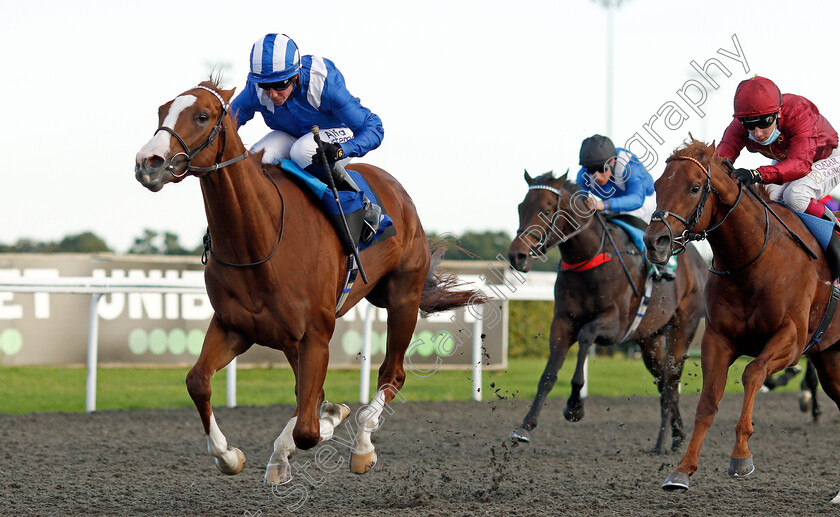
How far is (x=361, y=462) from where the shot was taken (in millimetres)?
4340

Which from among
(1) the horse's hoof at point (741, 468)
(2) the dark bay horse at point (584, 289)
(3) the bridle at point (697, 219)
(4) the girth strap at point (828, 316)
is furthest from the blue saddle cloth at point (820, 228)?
(2) the dark bay horse at point (584, 289)

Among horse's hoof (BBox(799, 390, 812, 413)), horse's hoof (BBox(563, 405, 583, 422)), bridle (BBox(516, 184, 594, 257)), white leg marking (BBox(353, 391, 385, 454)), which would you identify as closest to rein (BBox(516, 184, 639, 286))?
bridle (BBox(516, 184, 594, 257))

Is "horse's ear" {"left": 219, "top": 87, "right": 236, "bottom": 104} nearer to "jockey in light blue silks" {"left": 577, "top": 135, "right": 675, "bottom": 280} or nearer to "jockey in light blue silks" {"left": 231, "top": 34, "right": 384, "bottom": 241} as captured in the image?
"jockey in light blue silks" {"left": 231, "top": 34, "right": 384, "bottom": 241}

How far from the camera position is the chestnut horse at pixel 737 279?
3797 millimetres

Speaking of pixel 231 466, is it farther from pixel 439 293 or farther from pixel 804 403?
pixel 804 403

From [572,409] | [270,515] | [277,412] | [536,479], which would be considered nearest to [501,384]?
[277,412]

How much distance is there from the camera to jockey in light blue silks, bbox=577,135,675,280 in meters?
6.20

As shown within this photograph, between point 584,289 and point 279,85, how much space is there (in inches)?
111

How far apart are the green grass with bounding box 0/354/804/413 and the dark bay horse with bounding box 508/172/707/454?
1.77 metres

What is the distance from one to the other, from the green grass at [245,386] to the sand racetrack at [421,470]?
1.17 metres

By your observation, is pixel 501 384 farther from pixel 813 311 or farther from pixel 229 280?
pixel 229 280

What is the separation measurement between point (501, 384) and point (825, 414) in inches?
129

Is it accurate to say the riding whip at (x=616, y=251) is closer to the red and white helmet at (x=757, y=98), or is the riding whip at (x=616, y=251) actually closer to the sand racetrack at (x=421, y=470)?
the sand racetrack at (x=421, y=470)

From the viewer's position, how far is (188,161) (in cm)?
320
